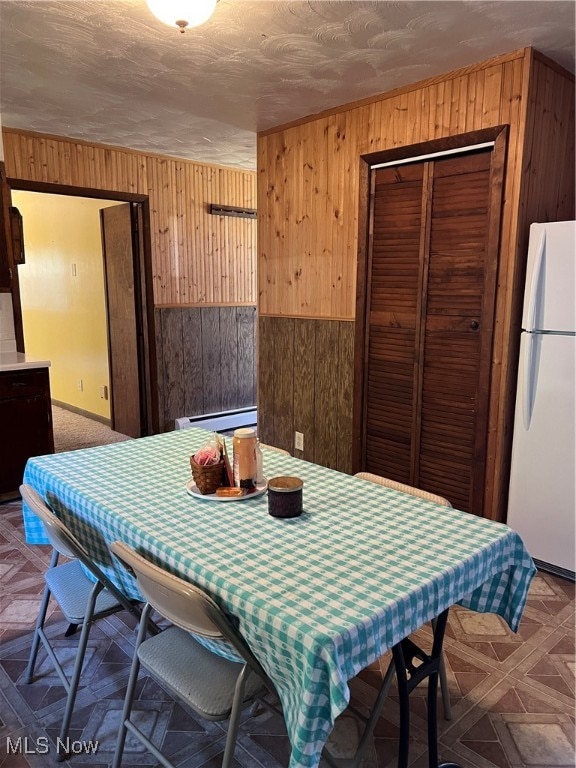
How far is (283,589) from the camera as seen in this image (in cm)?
124

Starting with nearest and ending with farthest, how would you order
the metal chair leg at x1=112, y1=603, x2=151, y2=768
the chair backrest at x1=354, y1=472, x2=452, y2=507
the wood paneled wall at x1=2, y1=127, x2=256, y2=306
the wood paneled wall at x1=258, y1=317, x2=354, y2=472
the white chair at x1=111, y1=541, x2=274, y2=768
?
the white chair at x1=111, y1=541, x2=274, y2=768
the metal chair leg at x1=112, y1=603, x2=151, y2=768
the chair backrest at x1=354, y1=472, x2=452, y2=507
the wood paneled wall at x1=258, y1=317, x2=354, y2=472
the wood paneled wall at x1=2, y1=127, x2=256, y2=306

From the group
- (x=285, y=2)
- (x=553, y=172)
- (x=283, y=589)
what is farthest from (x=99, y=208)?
(x=283, y=589)

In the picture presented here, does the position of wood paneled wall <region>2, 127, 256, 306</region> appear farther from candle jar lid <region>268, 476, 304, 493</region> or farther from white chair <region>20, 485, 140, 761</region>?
candle jar lid <region>268, 476, 304, 493</region>

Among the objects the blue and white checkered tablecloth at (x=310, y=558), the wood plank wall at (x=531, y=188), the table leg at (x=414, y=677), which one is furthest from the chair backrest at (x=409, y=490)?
the wood plank wall at (x=531, y=188)

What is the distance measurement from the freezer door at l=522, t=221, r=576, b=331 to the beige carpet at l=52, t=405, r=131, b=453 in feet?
11.9

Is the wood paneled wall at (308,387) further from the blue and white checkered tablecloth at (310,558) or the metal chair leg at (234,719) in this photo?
the metal chair leg at (234,719)

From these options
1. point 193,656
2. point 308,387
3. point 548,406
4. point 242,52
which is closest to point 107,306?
point 308,387

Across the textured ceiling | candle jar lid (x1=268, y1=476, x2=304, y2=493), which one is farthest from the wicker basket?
the textured ceiling

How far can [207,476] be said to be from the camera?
70.6 inches

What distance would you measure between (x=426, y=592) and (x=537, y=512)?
1786mm

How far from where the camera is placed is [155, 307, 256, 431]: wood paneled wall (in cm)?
510

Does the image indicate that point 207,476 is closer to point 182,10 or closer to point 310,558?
point 310,558

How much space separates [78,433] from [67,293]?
5.54 ft

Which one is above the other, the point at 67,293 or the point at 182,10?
the point at 182,10
